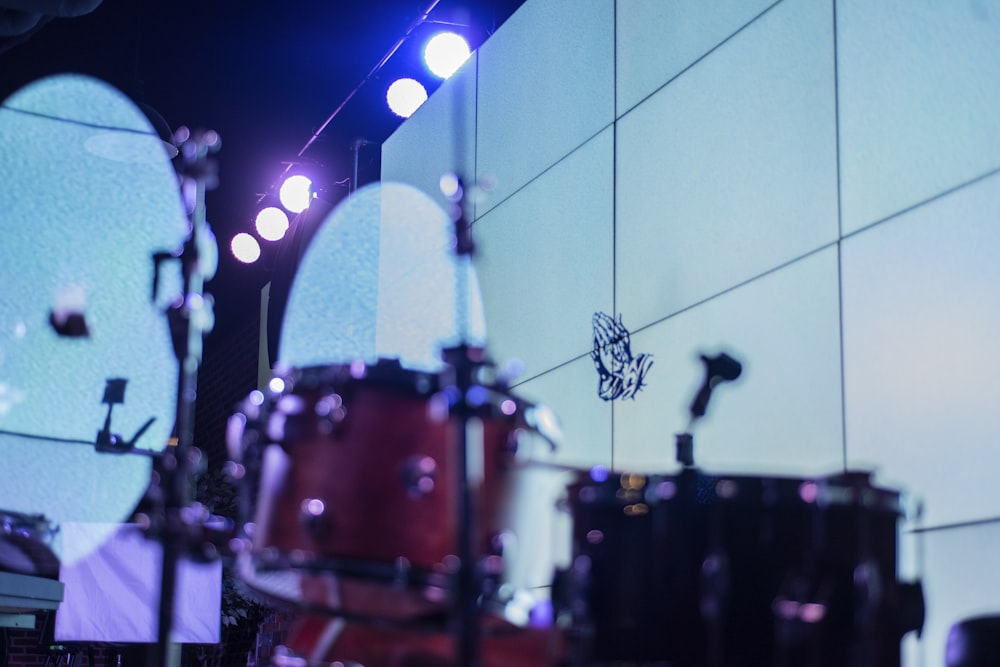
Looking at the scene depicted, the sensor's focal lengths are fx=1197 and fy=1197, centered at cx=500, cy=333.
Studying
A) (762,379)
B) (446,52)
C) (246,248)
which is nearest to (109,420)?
(762,379)

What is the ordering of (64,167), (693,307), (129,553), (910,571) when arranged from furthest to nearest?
(64,167)
(129,553)
(693,307)
(910,571)

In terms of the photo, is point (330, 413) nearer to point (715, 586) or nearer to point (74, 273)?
point (715, 586)

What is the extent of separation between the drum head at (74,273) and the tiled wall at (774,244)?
6.80 ft

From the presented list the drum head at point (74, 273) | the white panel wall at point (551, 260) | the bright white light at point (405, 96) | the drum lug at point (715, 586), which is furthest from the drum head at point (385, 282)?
the drum lug at point (715, 586)

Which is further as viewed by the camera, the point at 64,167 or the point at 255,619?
the point at 255,619

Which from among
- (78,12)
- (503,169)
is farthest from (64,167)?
(503,169)

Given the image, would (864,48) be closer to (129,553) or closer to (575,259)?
(575,259)

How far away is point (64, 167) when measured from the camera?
19.1 feet

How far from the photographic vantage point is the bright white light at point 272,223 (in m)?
7.20

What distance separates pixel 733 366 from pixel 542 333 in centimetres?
215

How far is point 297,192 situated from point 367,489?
4.79 metres

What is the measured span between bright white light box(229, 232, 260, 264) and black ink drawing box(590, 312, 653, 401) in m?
3.86

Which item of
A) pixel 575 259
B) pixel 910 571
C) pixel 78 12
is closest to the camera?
pixel 910 571

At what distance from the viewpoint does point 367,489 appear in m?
2.28
